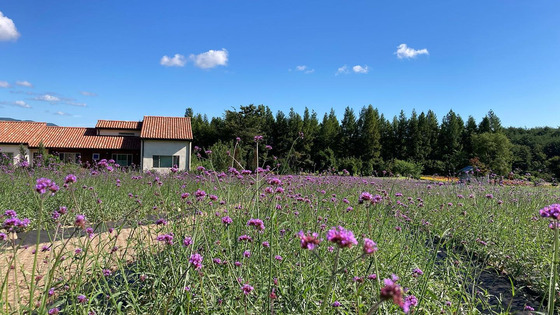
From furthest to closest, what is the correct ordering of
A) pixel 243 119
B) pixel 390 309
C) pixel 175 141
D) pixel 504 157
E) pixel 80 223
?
1. pixel 243 119
2. pixel 504 157
3. pixel 175 141
4. pixel 390 309
5. pixel 80 223

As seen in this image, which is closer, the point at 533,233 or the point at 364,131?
the point at 533,233

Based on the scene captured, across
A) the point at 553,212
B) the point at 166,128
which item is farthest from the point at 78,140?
the point at 553,212

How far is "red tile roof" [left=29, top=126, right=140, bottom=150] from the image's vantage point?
76.3 feet

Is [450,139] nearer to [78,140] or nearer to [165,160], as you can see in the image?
[165,160]

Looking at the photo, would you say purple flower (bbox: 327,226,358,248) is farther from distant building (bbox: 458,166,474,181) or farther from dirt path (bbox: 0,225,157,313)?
distant building (bbox: 458,166,474,181)

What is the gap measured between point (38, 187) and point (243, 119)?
105ft

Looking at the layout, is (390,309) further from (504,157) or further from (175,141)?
(504,157)

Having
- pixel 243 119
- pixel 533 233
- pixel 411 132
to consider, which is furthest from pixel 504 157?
pixel 533 233

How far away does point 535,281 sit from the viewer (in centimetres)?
332

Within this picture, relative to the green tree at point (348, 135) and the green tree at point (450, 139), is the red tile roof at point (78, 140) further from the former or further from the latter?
the green tree at point (450, 139)

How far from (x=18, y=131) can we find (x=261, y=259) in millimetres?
28875

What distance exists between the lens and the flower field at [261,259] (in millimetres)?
1580

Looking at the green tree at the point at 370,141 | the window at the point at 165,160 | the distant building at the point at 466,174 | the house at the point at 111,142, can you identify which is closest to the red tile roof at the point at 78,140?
the house at the point at 111,142

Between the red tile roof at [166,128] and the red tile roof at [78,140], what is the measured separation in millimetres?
1706
